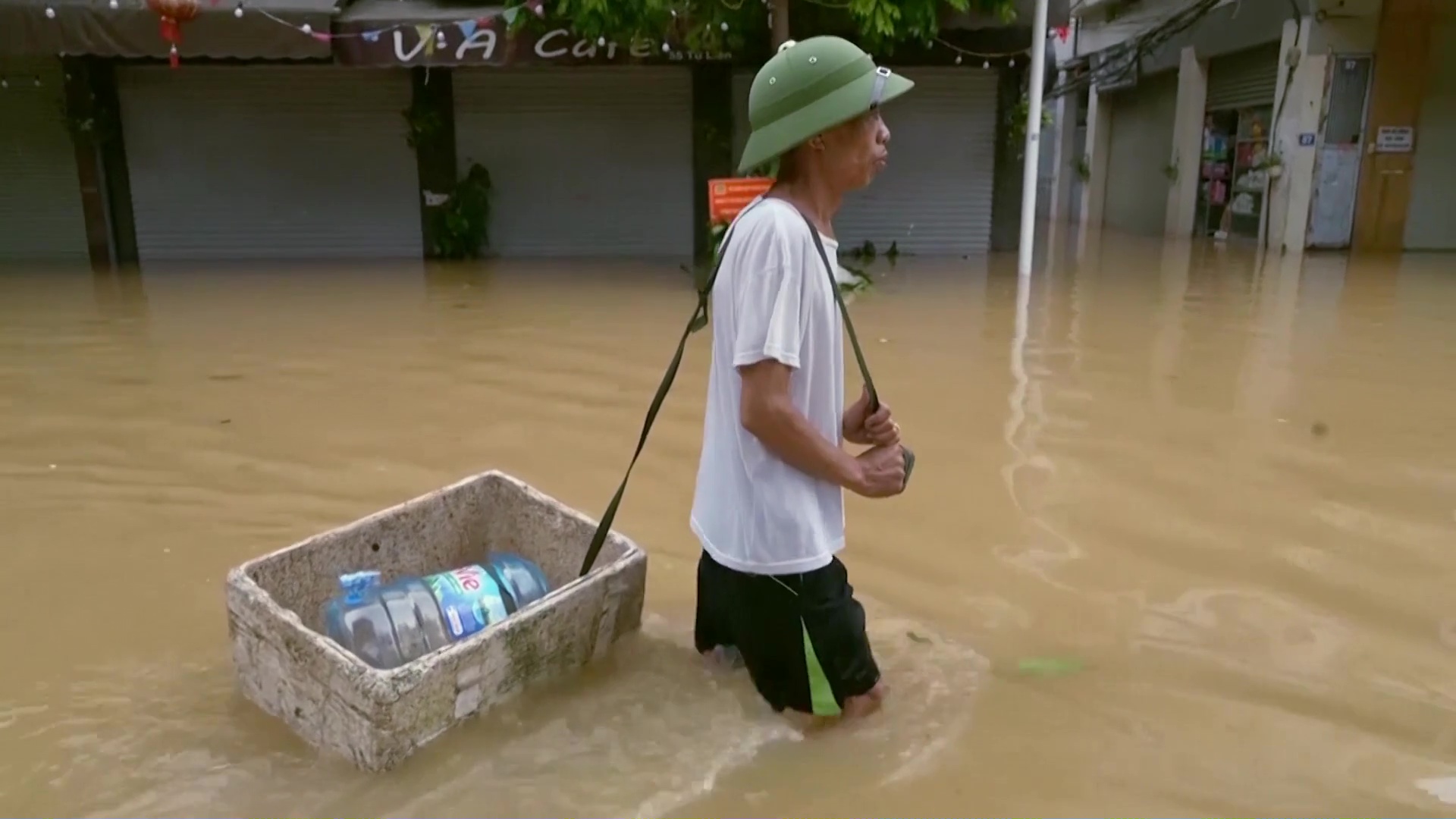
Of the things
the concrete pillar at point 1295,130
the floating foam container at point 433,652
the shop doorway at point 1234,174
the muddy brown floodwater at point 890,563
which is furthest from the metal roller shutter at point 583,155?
the floating foam container at point 433,652

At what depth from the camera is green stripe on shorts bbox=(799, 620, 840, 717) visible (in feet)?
7.98

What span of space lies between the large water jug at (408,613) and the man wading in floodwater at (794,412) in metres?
0.61

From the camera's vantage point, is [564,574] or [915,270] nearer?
[564,574]

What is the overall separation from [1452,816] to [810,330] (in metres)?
1.73

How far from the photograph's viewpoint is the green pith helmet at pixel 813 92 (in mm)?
2244

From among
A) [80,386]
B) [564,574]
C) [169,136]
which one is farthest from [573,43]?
[564,574]

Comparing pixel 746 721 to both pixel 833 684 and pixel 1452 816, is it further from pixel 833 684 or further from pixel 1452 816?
pixel 1452 816

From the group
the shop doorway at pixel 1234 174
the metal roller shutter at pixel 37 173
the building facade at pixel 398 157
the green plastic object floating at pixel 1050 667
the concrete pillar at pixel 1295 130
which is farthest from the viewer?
the shop doorway at pixel 1234 174

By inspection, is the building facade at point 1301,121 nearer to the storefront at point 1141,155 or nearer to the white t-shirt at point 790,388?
the storefront at point 1141,155

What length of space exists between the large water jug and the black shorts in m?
0.56

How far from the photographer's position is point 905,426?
5164mm

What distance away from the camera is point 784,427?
2219mm

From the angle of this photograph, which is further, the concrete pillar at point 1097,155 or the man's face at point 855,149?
the concrete pillar at point 1097,155

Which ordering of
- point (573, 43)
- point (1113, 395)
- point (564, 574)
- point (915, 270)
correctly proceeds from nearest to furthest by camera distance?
1. point (564, 574)
2. point (1113, 395)
3. point (573, 43)
4. point (915, 270)
